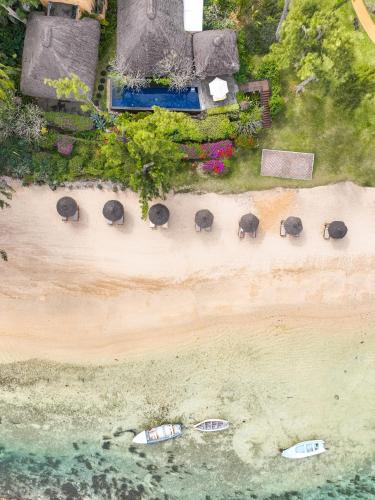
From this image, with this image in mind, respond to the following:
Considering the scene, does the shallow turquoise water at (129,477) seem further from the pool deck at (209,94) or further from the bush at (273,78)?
the bush at (273,78)

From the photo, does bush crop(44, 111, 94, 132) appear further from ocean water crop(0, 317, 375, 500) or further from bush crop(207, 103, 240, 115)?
ocean water crop(0, 317, 375, 500)

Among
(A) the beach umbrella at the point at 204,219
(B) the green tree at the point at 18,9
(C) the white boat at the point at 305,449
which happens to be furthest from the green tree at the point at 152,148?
(C) the white boat at the point at 305,449

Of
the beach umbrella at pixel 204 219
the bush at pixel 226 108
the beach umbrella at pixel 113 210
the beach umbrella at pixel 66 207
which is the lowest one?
the beach umbrella at pixel 204 219

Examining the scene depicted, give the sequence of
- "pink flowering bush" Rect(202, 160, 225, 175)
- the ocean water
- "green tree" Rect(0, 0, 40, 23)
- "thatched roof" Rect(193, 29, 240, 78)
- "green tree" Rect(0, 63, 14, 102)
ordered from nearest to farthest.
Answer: "green tree" Rect(0, 63, 14, 102) < "green tree" Rect(0, 0, 40, 23) < "thatched roof" Rect(193, 29, 240, 78) < "pink flowering bush" Rect(202, 160, 225, 175) < the ocean water

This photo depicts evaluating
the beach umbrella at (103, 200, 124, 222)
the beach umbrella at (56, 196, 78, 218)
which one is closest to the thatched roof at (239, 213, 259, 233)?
A: the beach umbrella at (103, 200, 124, 222)

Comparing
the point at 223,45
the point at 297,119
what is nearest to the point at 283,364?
the point at 297,119
